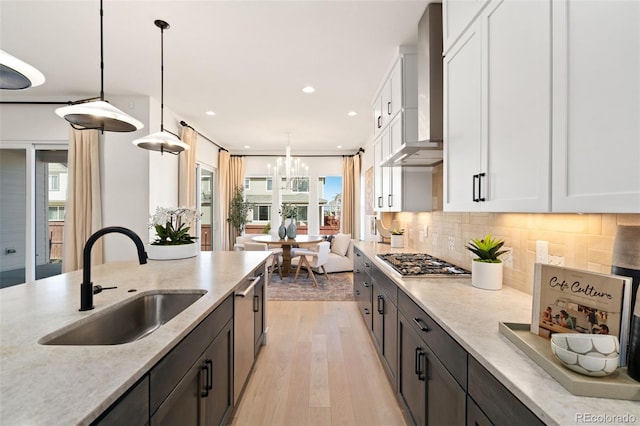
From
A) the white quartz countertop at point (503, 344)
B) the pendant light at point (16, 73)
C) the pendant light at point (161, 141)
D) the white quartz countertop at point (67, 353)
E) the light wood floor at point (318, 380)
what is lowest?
the light wood floor at point (318, 380)

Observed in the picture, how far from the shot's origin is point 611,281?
30.1 inches

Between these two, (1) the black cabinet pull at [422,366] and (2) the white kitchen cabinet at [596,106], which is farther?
(1) the black cabinet pull at [422,366]

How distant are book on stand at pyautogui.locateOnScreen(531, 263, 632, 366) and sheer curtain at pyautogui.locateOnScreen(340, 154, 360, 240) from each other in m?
6.14

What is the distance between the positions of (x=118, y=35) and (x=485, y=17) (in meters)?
2.80

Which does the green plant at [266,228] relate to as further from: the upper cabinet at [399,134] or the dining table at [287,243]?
the upper cabinet at [399,134]

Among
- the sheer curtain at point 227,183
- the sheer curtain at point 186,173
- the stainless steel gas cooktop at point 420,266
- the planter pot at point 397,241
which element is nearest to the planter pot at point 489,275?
the stainless steel gas cooktop at point 420,266

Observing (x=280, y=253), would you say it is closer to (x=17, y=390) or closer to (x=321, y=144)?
(x=321, y=144)

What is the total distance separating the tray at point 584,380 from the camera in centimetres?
66

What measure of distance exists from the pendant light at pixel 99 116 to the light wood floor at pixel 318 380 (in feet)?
6.48

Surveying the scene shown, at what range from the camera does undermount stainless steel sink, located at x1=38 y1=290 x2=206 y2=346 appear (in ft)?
3.62

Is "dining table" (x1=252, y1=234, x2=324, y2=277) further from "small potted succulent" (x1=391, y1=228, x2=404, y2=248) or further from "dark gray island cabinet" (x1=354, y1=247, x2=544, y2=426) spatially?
"dark gray island cabinet" (x1=354, y1=247, x2=544, y2=426)

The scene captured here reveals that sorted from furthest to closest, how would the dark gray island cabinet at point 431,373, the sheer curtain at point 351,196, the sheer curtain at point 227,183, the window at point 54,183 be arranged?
1. the sheer curtain at point 351,196
2. the sheer curtain at point 227,183
3. the window at point 54,183
4. the dark gray island cabinet at point 431,373

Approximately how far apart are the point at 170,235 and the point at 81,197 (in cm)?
237

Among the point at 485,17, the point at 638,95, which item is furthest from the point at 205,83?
the point at 638,95
